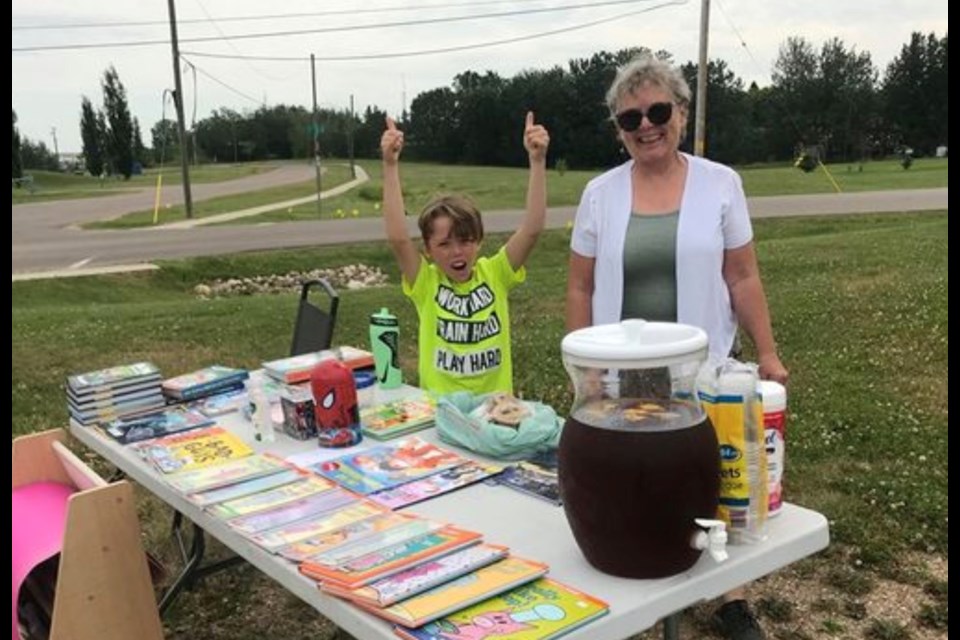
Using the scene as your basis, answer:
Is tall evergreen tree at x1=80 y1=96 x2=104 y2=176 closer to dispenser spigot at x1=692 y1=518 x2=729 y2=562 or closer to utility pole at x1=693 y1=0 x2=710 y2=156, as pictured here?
utility pole at x1=693 y1=0 x2=710 y2=156

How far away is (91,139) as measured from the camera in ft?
208

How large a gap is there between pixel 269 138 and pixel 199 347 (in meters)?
68.8

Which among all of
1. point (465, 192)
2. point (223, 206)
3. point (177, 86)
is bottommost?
point (223, 206)

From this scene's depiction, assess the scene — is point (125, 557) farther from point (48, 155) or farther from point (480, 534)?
point (48, 155)

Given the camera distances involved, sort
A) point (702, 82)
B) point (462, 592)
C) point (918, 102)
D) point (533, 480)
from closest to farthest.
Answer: point (462, 592), point (533, 480), point (702, 82), point (918, 102)

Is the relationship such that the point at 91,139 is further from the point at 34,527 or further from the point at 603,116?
the point at 34,527

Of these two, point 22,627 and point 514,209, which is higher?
point 514,209

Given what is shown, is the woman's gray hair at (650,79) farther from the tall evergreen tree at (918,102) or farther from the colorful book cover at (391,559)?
the tall evergreen tree at (918,102)

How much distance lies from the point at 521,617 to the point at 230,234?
1880 cm

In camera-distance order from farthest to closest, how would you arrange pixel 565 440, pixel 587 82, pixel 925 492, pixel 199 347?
pixel 587 82, pixel 199 347, pixel 925 492, pixel 565 440

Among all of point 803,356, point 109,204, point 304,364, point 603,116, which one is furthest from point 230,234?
point 603,116

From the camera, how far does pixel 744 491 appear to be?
1648 mm

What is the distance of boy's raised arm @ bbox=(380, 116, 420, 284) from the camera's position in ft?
10.1

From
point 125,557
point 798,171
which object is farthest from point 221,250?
point 798,171
